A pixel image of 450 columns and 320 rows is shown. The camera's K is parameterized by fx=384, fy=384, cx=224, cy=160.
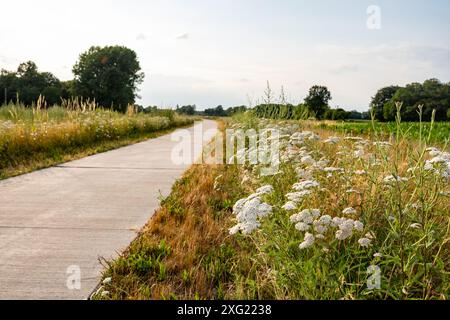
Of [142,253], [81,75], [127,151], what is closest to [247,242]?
[142,253]

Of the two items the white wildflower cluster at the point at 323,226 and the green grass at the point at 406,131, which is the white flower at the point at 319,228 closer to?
the white wildflower cluster at the point at 323,226

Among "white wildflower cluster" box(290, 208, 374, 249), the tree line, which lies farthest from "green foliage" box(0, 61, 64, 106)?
"white wildflower cluster" box(290, 208, 374, 249)

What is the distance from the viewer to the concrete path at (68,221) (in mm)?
2611

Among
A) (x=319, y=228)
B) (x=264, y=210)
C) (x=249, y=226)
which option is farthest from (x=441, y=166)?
(x=249, y=226)

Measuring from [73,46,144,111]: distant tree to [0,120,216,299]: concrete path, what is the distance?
46453 mm

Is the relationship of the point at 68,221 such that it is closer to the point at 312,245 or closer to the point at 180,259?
the point at 180,259

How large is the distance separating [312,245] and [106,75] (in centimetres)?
5287

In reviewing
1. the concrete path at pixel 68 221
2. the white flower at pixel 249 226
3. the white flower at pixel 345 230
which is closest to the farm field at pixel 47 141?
the concrete path at pixel 68 221

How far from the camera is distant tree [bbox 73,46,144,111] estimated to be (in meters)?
51.1

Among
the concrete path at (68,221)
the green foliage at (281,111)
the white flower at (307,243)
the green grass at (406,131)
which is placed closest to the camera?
the white flower at (307,243)

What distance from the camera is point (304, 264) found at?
2.27 meters

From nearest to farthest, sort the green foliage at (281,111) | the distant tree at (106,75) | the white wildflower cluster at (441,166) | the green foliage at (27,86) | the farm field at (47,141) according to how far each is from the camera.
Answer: the white wildflower cluster at (441,166) < the farm field at (47,141) < the green foliage at (281,111) < the distant tree at (106,75) < the green foliage at (27,86)

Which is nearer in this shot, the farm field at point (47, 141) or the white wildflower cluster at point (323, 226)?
the white wildflower cluster at point (323, 226)

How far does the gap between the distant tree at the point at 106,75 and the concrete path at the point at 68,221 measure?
46.5 m
